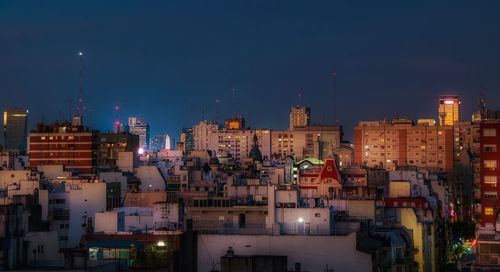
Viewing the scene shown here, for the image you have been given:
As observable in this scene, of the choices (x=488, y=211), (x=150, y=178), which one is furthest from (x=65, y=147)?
(x=488, y=211)

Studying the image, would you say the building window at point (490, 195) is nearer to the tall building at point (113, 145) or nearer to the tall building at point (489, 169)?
→ the tall building at point (489, 169)

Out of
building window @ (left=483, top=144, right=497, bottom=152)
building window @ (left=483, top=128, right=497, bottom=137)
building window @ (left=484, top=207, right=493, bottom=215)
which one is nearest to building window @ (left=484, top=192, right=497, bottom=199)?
building window @ (left=484, top=207, right=493, bottom=215)

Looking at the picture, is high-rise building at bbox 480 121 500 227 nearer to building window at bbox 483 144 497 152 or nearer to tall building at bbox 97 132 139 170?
building window at bbox 483 144 497 152

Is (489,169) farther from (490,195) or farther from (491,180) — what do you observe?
(490,195)

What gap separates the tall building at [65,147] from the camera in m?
135

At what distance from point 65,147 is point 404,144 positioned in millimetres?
83085

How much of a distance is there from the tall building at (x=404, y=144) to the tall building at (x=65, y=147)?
71709mm

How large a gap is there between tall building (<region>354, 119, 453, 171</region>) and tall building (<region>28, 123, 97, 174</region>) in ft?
235

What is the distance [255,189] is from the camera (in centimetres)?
7088

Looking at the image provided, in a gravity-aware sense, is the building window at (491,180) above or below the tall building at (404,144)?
below

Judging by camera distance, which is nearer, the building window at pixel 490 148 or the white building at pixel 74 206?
the white building at pixel 74 206

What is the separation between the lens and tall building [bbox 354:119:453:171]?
192 m

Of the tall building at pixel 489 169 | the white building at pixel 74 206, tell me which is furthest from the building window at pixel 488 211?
the white building at pixel 74 206

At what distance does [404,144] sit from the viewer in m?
195
